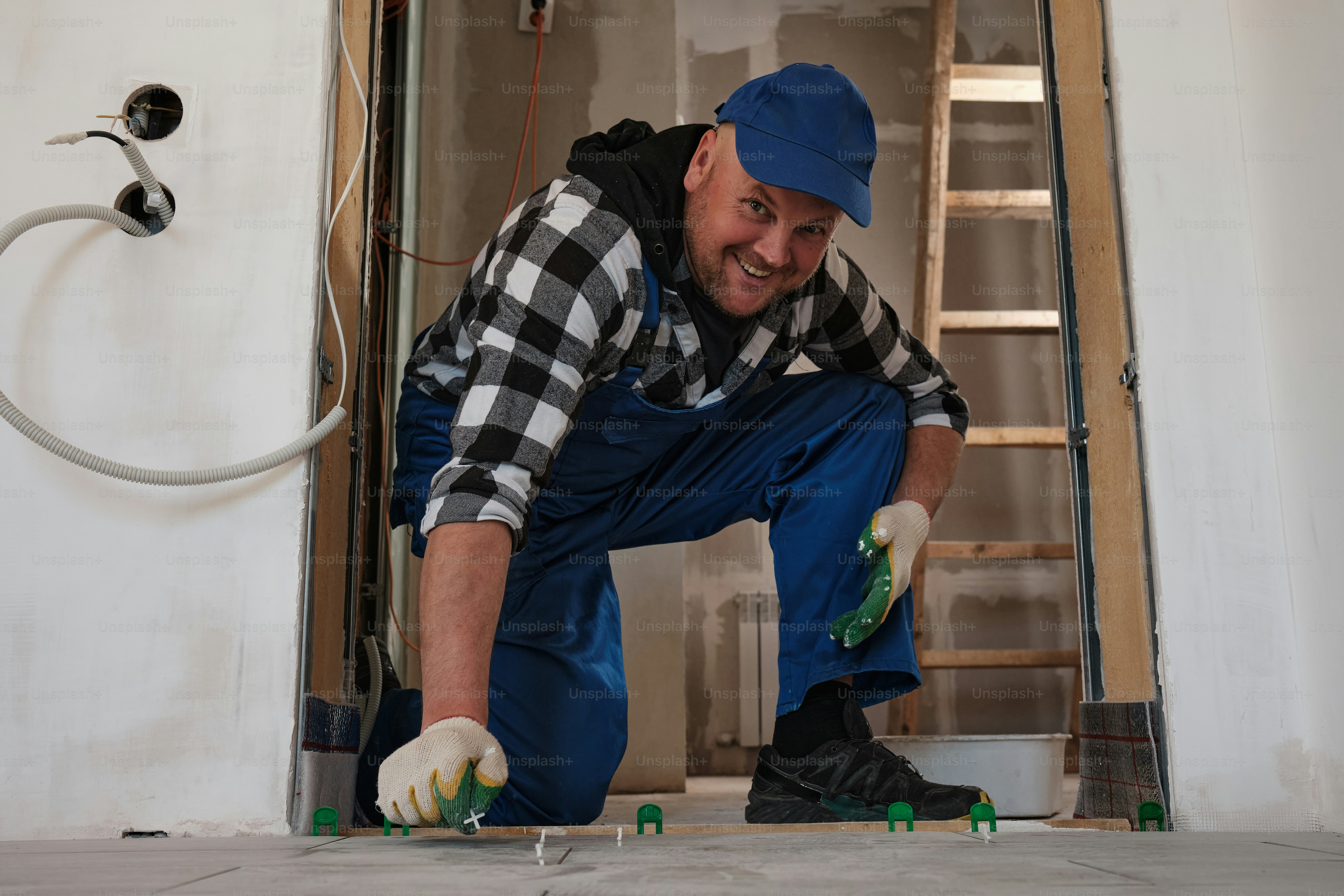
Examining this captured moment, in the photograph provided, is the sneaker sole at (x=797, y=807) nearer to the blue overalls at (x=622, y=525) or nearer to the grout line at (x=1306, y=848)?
the blue overalls at (x=622, y=525)

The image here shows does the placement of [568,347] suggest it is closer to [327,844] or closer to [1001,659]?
[327,844]

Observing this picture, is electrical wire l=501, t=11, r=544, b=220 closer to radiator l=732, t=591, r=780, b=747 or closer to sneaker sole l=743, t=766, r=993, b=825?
radiator l=732, t=591, r=780, b=747

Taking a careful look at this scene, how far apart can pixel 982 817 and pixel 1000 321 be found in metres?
2.06

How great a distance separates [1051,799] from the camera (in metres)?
2.04

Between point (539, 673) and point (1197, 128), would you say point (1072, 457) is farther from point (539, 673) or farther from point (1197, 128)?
point (539, 673)

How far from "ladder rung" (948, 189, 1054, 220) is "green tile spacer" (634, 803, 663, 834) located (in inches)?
85.7

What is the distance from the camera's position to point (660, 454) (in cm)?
177

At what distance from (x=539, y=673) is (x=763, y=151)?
886mm

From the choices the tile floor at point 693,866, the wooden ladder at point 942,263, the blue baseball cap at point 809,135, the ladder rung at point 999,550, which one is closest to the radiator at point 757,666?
the wooden ladder at point 942,263

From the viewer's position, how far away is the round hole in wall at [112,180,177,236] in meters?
1.31

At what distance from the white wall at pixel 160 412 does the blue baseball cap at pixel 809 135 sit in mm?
570

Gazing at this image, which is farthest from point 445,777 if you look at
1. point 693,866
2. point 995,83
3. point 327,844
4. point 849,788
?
point 995,83


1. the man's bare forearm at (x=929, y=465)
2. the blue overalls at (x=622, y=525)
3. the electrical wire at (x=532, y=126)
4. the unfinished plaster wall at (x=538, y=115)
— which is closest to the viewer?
the blue overalls at (x=622, y=525)

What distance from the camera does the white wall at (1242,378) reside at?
1.29 meters
